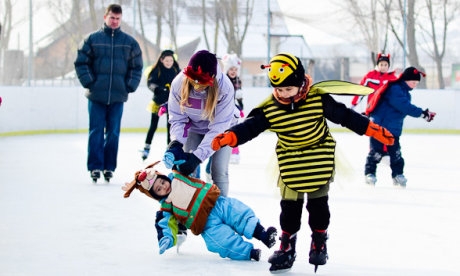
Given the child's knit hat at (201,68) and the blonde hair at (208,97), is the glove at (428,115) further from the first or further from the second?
the child's knit hat at (201,68)

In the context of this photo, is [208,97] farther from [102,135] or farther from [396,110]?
[396,110]

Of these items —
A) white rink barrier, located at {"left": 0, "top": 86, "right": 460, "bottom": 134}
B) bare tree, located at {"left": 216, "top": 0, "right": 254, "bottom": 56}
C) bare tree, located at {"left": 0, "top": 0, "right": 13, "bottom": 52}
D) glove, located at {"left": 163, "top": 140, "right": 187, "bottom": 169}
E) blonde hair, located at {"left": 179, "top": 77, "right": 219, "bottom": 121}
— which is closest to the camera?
glove, located at {"left": 163, "top": 140, "right": 187, "bottom": 169}

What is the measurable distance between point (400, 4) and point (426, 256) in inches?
543

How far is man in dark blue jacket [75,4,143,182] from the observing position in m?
7.53

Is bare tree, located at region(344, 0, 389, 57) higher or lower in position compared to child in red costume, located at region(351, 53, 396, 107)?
higher

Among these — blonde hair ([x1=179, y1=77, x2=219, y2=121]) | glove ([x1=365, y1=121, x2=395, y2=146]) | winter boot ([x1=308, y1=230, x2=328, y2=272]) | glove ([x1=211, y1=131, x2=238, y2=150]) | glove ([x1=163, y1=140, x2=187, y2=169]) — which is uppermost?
blonde hair ([x1=179, y1=77, x2=219, y2=121])

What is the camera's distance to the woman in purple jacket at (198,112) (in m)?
4.61

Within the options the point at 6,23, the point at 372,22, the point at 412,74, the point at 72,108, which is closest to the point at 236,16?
the point at 372,22

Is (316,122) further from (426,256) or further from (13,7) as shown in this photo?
(13,7)

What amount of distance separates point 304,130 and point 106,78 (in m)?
3.84

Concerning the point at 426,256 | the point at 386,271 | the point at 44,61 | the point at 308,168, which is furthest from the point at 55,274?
the point at 44,61

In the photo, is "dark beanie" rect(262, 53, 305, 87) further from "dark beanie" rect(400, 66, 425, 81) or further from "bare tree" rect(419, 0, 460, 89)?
"bare tree" rect(419, 0, 460, 89)

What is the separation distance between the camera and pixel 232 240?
440cm

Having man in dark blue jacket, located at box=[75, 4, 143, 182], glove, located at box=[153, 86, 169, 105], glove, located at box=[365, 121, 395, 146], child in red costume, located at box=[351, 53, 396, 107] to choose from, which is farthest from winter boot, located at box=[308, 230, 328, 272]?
glove, located at box=[153, 86, 169, 105]
